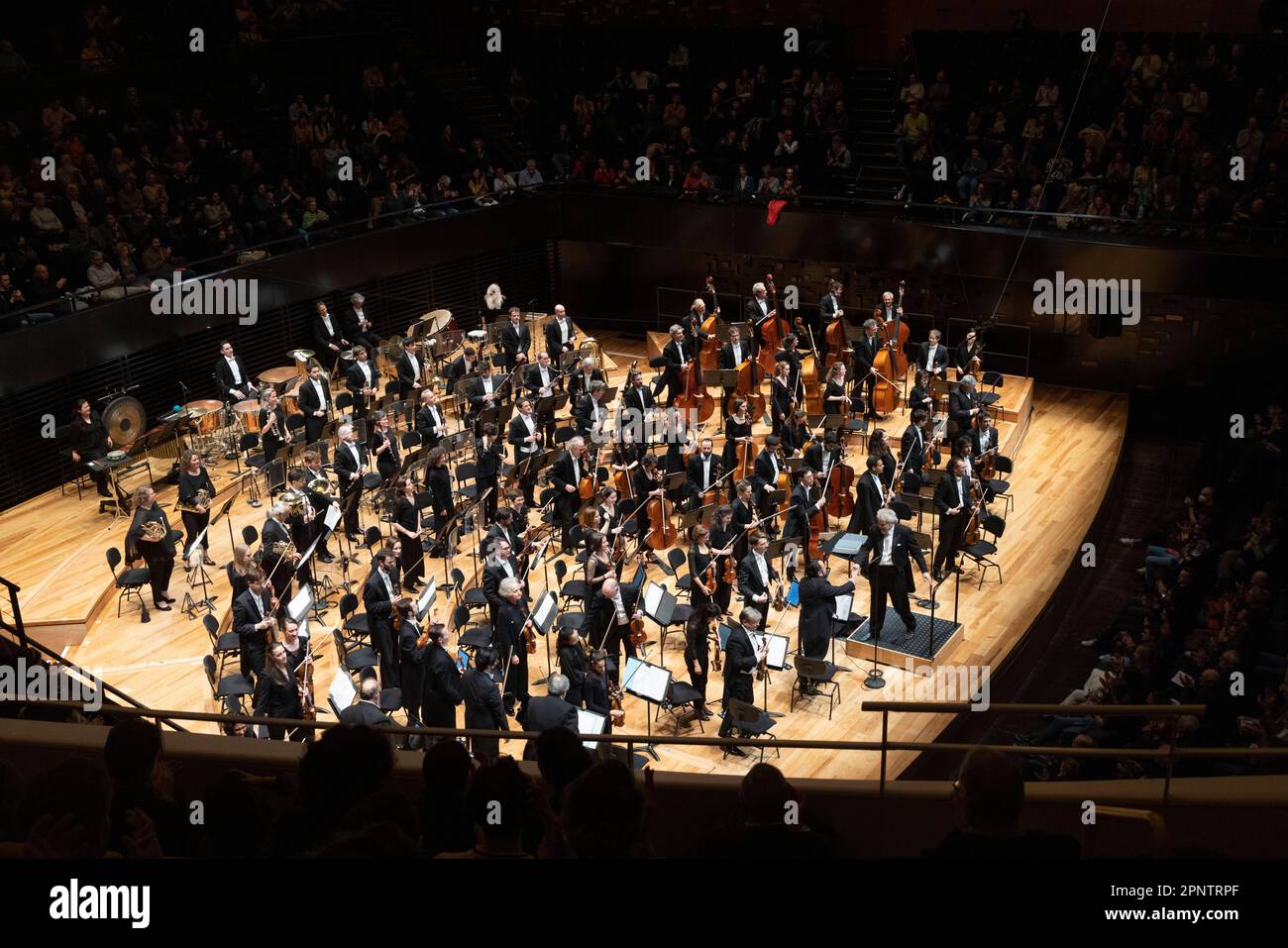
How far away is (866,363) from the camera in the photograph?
50.4ft

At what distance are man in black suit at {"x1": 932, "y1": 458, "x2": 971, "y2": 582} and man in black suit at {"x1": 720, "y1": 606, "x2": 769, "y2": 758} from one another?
9.62 ft

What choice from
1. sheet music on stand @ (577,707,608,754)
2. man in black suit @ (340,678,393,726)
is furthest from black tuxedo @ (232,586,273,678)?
sheet music on stand @ (577,707,608,754)

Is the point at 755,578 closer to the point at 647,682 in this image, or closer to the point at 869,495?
the point at 647,682

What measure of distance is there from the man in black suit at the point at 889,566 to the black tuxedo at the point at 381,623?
392cm

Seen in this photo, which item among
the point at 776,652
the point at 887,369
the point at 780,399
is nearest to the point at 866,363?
the point at 887,369

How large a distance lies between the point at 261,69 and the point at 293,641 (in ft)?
40.6

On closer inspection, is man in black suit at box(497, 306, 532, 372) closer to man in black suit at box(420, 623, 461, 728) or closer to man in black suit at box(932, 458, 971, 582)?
man in black suit at box(932, 458, 971, 582)

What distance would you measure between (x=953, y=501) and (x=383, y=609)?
16.9 feet

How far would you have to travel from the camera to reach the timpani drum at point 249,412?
14.5 m

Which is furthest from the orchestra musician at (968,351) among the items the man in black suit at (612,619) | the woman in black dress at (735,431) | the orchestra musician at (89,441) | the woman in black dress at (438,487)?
the orchestra musician at (89,441)

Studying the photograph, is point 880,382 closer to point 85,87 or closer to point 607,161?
point 607,161

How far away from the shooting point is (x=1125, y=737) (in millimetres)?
7496

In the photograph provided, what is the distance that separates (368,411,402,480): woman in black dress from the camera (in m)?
12.8
